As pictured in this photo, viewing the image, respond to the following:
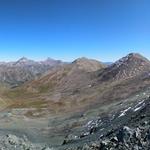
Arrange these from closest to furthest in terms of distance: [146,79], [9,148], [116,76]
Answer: [9,148] < [146,79] < [116,76]

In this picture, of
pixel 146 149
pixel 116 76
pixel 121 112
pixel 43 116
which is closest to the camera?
pixel 146 149

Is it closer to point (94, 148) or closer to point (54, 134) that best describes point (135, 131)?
point (94, 148)

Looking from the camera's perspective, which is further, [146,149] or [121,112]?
[121,112]

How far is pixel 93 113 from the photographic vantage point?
9300cm

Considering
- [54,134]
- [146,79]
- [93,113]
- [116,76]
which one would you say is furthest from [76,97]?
[54,134]

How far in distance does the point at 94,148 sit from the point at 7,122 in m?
57.5

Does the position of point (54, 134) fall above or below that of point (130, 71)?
below

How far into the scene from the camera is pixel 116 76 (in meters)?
194

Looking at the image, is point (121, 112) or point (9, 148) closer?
point (9, 148)

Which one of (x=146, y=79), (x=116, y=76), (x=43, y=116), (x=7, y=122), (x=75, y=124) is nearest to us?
(x=75, y=124)

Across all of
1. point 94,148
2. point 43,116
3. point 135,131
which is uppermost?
point 135,131

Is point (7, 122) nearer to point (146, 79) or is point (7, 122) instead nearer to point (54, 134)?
point (54, 134)

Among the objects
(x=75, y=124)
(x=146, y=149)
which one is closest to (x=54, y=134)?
(x=75, y=124)

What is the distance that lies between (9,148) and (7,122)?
51.2 meters
